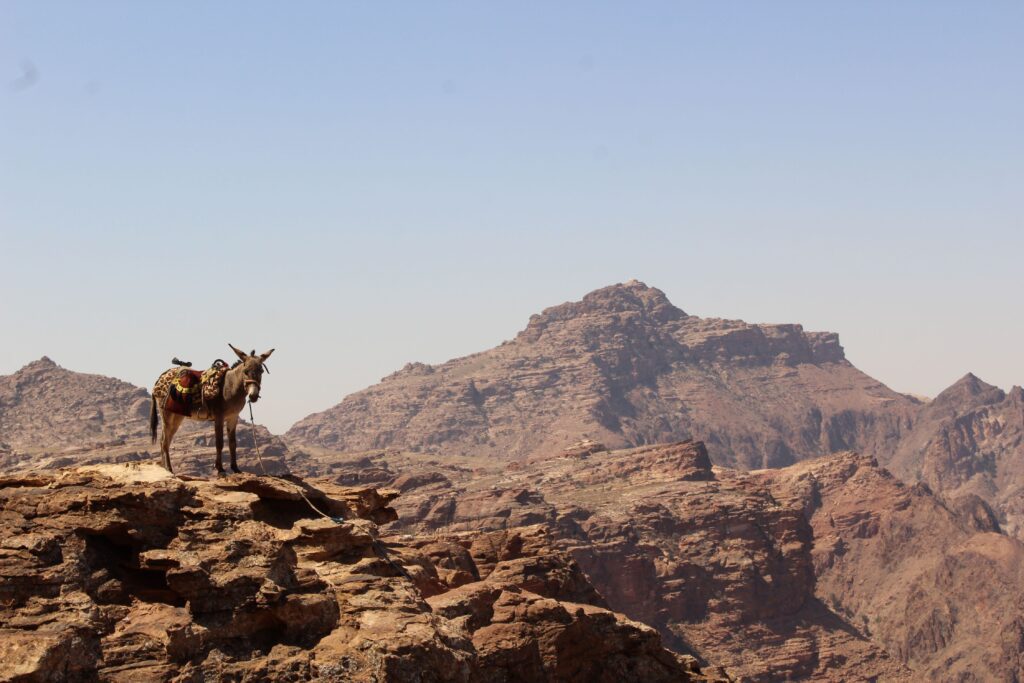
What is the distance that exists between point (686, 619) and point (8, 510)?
97.5 m

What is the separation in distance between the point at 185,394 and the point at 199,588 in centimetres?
621

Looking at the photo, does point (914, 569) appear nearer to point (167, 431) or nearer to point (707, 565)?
point (707, 565)

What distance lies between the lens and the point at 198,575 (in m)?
24.5

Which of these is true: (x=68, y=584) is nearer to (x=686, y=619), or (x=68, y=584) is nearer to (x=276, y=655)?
(x=276, y=655)

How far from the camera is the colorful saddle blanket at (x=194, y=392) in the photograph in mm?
29516

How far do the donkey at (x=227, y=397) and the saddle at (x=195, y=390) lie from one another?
8 cm

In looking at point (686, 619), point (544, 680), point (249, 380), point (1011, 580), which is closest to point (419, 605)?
point (249, 380)

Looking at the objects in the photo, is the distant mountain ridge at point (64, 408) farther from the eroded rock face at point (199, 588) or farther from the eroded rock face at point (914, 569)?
the eroded rock face at point (199, 588)

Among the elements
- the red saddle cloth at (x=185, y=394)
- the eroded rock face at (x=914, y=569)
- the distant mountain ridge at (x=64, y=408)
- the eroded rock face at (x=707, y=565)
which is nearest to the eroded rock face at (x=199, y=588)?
the red saddle cloth at (x=185, y=394)

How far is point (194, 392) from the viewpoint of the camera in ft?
97.2

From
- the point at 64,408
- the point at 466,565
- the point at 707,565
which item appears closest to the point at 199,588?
the point at 466,565

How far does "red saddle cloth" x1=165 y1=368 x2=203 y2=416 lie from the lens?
29641 mm

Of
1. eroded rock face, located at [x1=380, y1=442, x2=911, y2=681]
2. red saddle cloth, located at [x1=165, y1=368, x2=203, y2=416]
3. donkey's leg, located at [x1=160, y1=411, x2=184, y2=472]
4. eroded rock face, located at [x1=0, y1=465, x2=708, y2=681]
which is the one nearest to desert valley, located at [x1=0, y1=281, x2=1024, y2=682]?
eroded rock face, located at [x1=0, y1=465, x2=708, y2=681]

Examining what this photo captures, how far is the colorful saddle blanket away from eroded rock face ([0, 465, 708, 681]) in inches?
68.1
